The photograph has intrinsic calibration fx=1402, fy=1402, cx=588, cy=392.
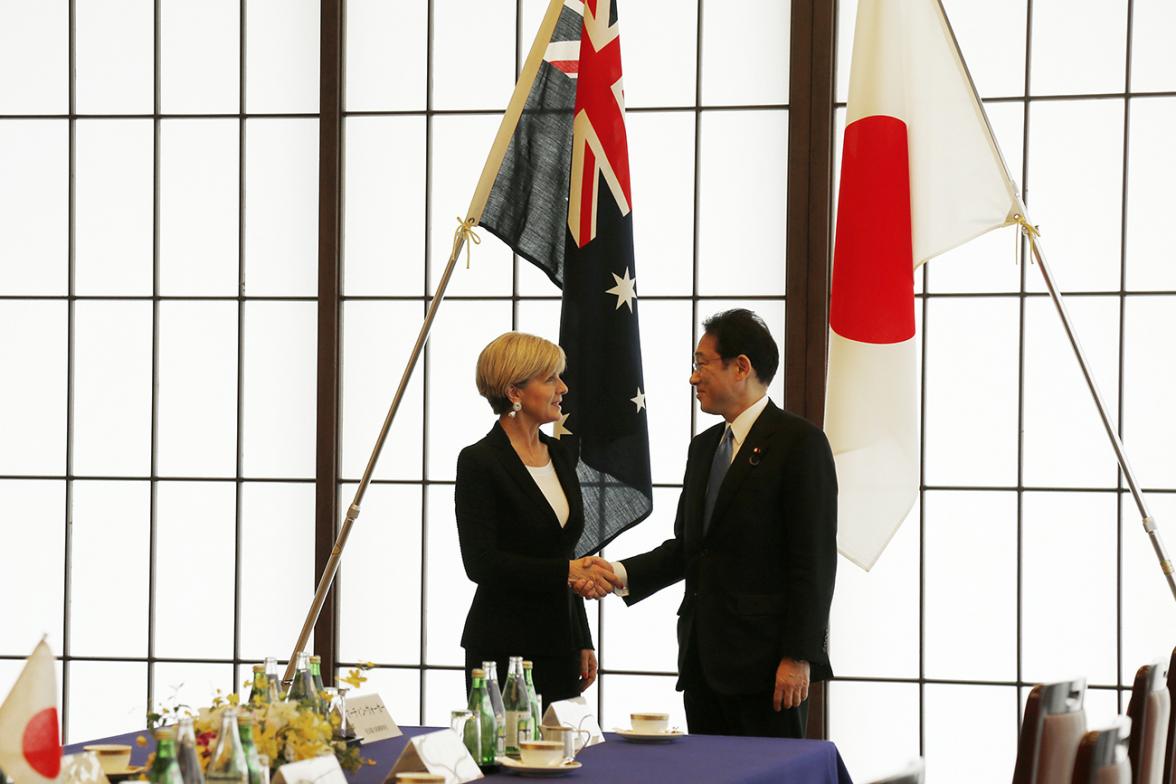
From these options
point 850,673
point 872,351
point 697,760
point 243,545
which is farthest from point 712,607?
point 243,545

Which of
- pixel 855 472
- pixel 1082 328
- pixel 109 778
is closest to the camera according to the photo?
pixel 109 778

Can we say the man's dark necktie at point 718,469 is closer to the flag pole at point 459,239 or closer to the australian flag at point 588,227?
the australian flag at point 588,227

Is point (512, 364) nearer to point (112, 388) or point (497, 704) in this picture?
point (497, 704)

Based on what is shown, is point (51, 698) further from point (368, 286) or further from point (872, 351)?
point (368, 286)

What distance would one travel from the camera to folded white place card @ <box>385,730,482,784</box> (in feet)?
7.72

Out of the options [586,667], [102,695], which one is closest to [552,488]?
[586,667]

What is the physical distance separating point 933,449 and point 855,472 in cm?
67

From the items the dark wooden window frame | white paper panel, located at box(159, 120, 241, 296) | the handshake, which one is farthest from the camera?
white paper panel, located at box(159, 120, 241, 296)

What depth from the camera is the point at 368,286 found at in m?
5.09

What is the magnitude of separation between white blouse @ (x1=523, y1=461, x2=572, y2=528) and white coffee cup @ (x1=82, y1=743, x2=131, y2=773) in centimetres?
144

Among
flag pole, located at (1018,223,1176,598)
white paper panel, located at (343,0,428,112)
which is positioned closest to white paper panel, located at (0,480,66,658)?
white paper panel, located at (343,0,428,112)

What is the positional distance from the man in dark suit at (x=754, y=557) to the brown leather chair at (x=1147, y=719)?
721 millimetres

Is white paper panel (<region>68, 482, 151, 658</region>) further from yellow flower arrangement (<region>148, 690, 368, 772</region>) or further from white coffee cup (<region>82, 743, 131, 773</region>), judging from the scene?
yellow flower arrangement (<region>148, 690, 368, 772</region>)

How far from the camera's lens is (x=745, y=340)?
11.6ft
